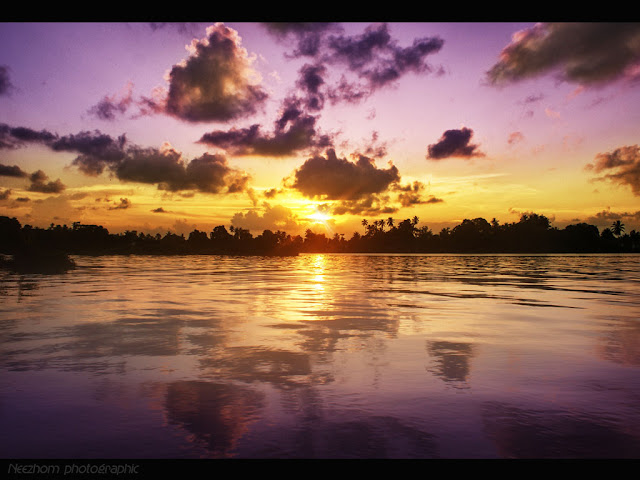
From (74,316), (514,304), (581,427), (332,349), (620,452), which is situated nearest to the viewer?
(620,452)

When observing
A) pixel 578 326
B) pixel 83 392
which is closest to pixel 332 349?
pixel 83 392

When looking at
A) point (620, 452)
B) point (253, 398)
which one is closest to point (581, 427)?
point (620, 452)

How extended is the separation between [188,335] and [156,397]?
22.2 ft

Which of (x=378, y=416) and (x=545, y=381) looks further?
(x=545, y=381)

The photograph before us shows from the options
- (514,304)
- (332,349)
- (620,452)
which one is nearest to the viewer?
(620,452)

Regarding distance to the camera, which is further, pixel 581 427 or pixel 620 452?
pixel 581 427

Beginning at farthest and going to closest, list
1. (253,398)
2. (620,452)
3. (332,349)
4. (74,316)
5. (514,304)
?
(514,304)
(74,316)
(332,349)
(253,398)
(620,452)

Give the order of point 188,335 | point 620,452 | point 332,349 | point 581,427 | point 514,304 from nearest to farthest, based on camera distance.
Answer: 1. point 620,452
2. point 581,427
3. point 332,349
4. point 188,335
5. point 514,304

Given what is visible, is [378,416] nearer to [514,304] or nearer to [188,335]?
[188,335]

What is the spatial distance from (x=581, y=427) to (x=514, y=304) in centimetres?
1802
